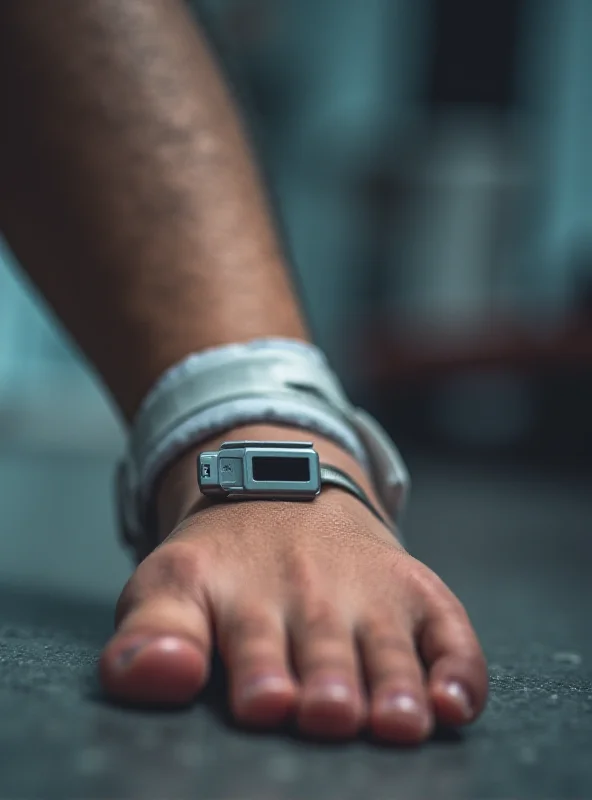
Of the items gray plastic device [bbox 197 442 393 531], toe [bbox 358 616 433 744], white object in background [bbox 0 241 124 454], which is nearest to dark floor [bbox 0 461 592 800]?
toe [bbox 358 616 433 744]

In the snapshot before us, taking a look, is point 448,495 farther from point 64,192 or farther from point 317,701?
point 317,701

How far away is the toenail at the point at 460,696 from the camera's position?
44 cm

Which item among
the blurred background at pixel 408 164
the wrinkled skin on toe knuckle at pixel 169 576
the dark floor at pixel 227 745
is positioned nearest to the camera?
the dark floor at pixel 227 745

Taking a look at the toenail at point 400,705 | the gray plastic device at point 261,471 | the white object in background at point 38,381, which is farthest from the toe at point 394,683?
the white object in background at point 38,381

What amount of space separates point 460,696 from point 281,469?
0.21 m

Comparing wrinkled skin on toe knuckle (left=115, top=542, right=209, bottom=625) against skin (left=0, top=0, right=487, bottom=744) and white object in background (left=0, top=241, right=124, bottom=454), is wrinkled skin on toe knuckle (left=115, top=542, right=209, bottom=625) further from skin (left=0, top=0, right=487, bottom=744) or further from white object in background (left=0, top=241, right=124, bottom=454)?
white object in background (left=0, top=241, right=124, bottom=454)

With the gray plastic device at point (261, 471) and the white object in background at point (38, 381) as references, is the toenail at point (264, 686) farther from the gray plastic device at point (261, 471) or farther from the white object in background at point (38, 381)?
the white object in background at point (38, 381)

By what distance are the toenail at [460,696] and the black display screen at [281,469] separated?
0.19 meters

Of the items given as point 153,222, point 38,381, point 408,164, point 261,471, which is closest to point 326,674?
point 261,471

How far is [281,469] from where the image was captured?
61 cm

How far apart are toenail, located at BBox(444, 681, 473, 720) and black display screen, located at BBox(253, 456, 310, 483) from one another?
0.63 ft

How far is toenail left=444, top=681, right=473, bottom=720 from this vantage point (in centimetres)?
44

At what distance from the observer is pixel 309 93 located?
17.8 ft

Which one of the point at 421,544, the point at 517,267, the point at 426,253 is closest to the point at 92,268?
the point at 421,544
